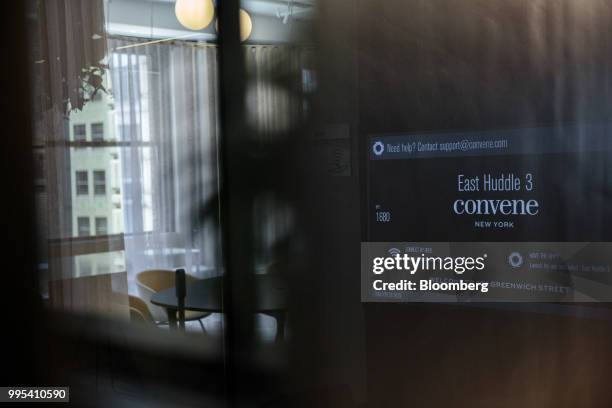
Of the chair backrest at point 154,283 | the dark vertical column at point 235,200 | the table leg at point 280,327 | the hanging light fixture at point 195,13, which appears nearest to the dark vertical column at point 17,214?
the chair backrest at point 154,283

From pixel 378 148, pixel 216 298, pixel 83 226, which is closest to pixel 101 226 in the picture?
pixel 83 226

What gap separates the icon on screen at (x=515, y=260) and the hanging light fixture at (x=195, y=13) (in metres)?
1.53

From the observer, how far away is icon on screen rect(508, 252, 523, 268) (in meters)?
2.01

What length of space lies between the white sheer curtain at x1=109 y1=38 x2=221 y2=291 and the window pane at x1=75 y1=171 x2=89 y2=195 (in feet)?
0.85

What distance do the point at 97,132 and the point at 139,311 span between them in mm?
878

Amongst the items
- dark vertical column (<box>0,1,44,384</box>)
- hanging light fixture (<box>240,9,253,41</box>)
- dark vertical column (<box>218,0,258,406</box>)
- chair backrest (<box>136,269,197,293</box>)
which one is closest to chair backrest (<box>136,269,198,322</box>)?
chair backrest (<box>136,269,197,293</box>)

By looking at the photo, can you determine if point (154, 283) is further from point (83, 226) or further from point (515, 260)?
point (515, 260)

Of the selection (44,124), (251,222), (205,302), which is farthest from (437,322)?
(44,124)

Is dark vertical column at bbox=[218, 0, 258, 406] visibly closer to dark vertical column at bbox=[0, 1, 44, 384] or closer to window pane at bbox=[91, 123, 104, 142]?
window pane at bbox=[91, 123, 104, 142]

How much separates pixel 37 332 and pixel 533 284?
9.22 ft

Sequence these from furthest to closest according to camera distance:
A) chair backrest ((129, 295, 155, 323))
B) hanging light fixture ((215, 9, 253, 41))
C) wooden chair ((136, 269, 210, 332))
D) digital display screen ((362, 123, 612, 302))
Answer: chair backrest ((129, 295, 155, 323)), wooden chair ((136, 269, 210, 332)), hanging light fixture ((215, 9, 253, 41)), digital display screen ((362, 123, 612, 302))

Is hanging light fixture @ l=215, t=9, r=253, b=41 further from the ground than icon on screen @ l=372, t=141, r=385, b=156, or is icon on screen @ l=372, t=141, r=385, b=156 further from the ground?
hanging light fixture @ l=215, t=9, r=253, b=41

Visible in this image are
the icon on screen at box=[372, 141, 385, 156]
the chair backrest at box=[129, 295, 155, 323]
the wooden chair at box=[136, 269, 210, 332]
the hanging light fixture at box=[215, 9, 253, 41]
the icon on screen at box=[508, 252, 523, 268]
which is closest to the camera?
the icon on screen at box=[508, 252, 523, 268]

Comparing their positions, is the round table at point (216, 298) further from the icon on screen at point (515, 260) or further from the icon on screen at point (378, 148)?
the icon on screen at point (515, 260)
